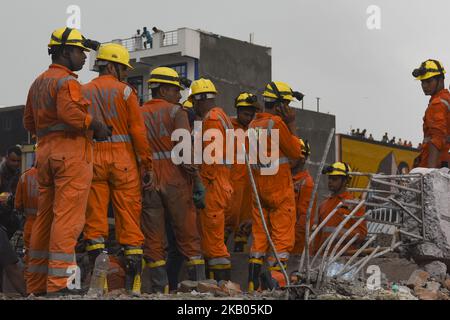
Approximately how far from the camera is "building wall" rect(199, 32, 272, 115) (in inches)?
1578

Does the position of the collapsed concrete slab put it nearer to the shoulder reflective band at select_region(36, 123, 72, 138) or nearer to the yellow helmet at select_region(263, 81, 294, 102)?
the yellow helmet at select_region(263, 81, 294, 102)

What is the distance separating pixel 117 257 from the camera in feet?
33.4

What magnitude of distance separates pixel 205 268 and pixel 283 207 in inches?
41.8

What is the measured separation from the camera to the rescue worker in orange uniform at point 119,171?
9359 mm

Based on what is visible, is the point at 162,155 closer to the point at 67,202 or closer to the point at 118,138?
the point at 118,138

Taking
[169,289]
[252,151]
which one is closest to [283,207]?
[252,151]

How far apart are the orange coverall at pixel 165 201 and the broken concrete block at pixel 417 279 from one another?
6.99 feet

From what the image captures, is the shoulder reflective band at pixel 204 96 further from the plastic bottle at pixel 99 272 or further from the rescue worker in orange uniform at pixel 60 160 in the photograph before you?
the plastic bottle at pixel 99 272

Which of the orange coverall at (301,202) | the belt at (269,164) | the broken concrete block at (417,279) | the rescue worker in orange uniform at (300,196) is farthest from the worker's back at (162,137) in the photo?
the broken concrete block at (417,279)

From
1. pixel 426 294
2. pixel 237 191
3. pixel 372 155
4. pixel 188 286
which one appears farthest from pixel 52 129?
pixel 372 155

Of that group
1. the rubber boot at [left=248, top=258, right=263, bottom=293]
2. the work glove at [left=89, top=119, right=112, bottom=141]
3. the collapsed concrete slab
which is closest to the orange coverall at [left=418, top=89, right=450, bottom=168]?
the collapsed concrete slab

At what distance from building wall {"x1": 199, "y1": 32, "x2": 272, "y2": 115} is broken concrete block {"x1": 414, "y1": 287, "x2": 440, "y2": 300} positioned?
30.3 metres

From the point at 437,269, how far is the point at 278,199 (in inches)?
73.6

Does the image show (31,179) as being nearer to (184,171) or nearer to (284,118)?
(184,171)
